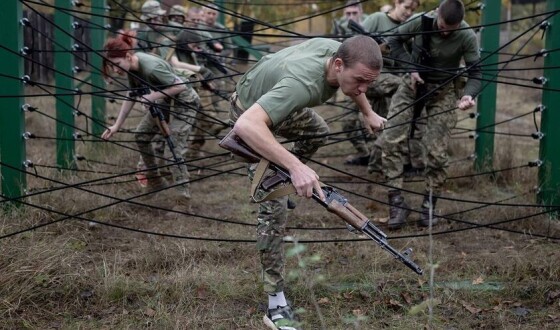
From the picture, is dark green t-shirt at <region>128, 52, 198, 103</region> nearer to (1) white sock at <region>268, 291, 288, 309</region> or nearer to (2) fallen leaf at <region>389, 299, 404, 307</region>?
(1) white sock at <region>268, 291, 288, 309</region>

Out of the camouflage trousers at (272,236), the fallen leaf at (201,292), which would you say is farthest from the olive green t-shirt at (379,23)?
the fallen leaf at (201,292)

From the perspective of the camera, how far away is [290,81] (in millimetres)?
3219

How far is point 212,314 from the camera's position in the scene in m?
3.75

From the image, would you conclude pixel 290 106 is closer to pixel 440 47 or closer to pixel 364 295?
pixel 364 295

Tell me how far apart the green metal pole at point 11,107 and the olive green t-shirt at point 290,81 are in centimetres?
194

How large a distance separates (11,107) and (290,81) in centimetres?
258

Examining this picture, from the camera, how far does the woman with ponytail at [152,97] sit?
578 centimetres

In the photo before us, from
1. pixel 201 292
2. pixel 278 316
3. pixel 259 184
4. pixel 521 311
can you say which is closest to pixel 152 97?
pixel 201 292

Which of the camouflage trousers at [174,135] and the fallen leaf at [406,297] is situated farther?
the camouflage trousers at [174,135]

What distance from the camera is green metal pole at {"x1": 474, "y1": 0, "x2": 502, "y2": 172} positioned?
22.2 ft

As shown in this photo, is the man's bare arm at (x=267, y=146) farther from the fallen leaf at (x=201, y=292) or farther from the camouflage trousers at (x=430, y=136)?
the camouflage trousers at (x=430, y=136)

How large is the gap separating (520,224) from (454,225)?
453mm

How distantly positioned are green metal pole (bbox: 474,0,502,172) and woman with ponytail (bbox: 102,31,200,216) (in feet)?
7.99

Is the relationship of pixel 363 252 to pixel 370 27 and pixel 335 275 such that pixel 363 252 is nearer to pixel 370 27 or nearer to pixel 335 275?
pixel 335 275
